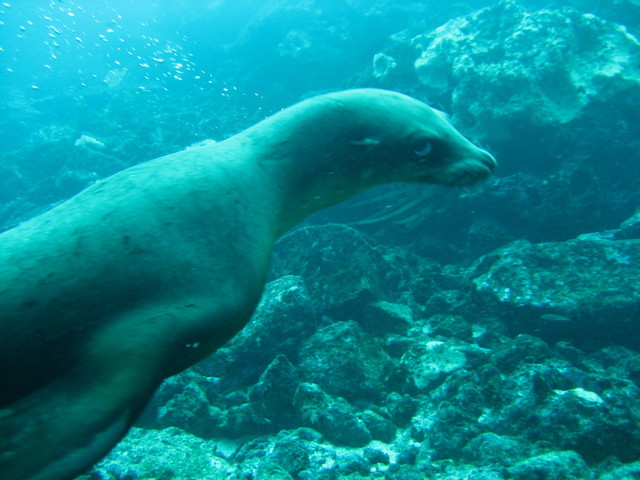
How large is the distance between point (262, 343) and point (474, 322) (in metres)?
3.95

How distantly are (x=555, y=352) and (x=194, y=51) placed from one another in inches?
1265

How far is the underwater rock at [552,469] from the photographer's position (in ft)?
11.7

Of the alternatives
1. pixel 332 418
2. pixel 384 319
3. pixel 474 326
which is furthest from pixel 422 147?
pixel 474 326

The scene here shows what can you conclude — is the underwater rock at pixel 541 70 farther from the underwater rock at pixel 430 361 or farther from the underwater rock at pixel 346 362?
the underwater rock at pixel 346 362

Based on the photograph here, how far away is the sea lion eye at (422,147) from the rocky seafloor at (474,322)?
326cm

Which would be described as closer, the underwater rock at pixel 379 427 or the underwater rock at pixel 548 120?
the underwater rock at pixel 379 427

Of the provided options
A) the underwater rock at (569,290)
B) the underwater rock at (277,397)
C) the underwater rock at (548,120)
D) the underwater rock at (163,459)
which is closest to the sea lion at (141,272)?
the underwater rock at (163,459)

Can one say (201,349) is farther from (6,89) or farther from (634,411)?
(6,89)

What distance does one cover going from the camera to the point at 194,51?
30.2m

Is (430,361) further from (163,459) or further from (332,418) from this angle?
(163,459)

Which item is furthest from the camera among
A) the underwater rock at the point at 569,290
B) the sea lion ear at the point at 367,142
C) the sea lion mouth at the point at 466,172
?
the underwater rock at the point at 569,290

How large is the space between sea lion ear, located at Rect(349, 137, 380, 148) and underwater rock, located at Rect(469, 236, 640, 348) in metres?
5.77

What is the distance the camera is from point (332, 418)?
5.17 m

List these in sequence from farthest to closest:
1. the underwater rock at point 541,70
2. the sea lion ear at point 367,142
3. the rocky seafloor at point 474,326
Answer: the underwater rock at point 541,70
the rocky seafloor at point 474,326
the sea lion ear at point 367,142
